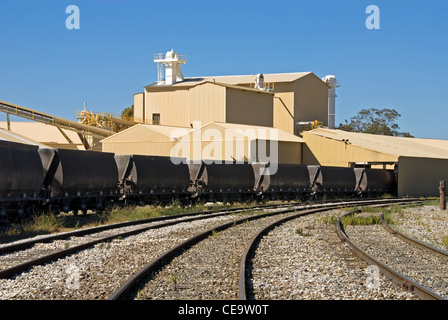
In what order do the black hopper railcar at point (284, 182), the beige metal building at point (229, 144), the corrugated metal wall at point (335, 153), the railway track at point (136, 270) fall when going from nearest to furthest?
the railway track at point (136, 270)
the black hopper railcar at point (284, 182)
the beige metal building at point (229, 144)
the corrugated metal wall at point (335, 153)

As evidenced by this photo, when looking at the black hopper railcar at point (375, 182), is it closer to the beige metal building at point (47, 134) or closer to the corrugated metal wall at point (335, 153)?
the corrugated metal wall at point (335, 153)

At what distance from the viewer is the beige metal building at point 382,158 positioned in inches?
1852

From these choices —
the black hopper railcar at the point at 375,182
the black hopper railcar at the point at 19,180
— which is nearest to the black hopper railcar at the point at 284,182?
the black hopper railcar at the point at 375,182

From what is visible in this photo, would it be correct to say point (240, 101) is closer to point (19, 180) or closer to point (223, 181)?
point (223, 181)

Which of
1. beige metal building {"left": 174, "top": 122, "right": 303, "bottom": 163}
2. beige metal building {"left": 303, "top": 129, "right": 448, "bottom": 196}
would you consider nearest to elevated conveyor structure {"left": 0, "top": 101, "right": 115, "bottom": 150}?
beige metal building {"left": 174, "top": 122, "right": 303, "bottom": 163}

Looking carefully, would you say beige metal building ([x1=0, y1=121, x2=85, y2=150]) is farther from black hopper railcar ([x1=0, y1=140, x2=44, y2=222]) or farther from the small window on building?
black hopper railcar ([x1=0, y1=140, x2=44, y2=222])

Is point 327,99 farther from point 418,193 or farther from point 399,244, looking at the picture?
point 399,244

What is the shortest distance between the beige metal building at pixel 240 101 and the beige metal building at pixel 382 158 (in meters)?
7.66

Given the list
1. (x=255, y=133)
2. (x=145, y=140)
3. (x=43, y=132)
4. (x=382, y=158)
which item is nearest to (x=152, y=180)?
(x=255, y=133)

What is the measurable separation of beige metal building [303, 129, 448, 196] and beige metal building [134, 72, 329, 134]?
25.1 ft

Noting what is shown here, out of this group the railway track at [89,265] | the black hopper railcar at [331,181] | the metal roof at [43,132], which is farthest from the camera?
the metal roof at [43,132]

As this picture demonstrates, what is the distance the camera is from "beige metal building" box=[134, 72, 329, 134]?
5675cm

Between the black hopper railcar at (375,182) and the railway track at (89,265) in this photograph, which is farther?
the black hopper railcar at (375,182)

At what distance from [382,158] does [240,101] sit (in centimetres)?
1613
